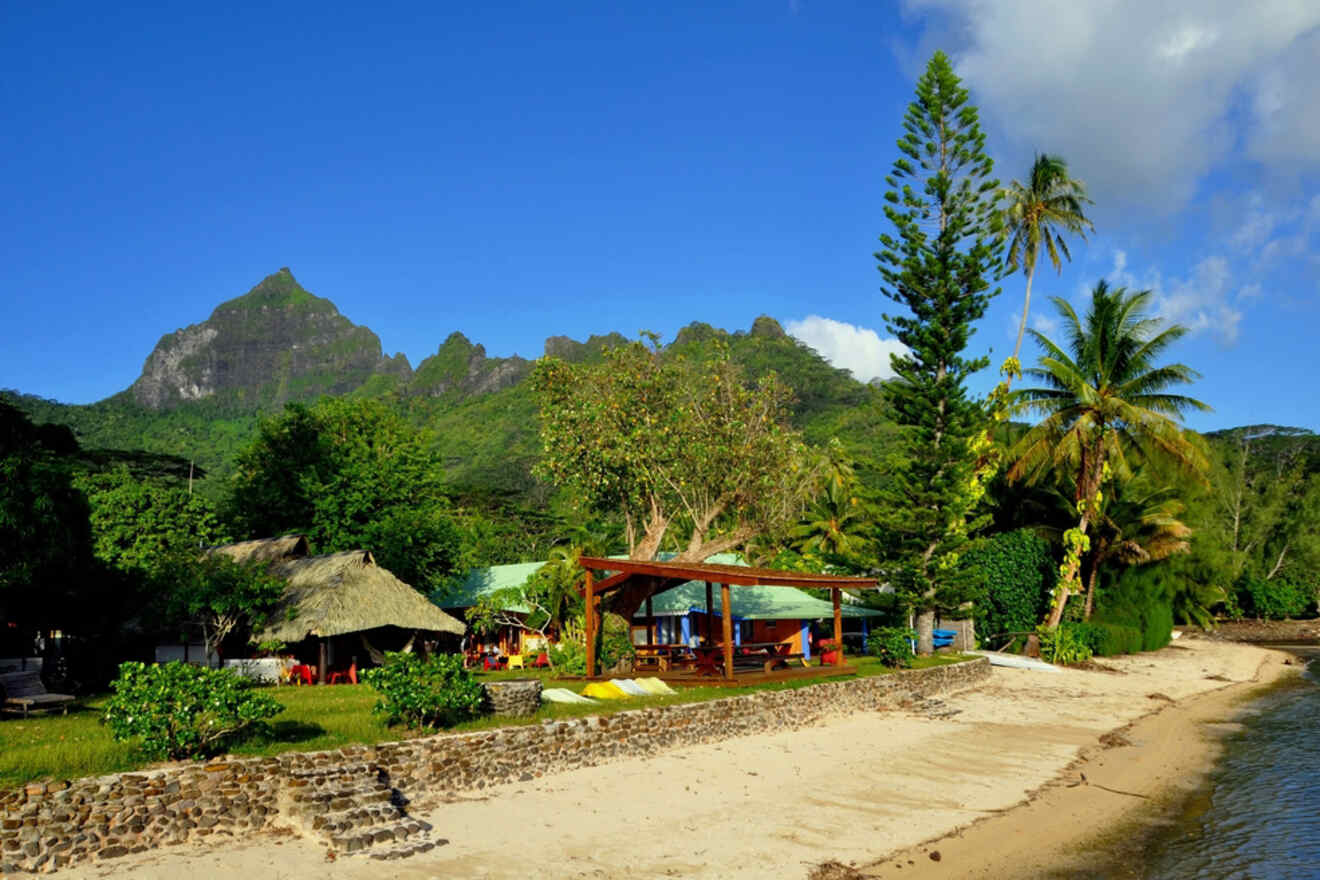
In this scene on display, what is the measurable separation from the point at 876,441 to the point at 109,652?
136 feet

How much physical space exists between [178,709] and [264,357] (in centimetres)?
13341

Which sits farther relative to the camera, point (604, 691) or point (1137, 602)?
point (1137, 602)

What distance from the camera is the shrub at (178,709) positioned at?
331 inches

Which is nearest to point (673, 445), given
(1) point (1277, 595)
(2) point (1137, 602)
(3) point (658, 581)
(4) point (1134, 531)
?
(3) point (658, 581)

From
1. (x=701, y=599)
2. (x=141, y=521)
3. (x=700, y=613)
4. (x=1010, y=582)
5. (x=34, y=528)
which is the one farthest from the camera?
(x=1010, y=582)

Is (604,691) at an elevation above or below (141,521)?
below

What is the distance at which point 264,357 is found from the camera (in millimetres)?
131000

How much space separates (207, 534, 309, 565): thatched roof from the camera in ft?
70.6

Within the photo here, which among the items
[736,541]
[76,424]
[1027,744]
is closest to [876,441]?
[736,541]

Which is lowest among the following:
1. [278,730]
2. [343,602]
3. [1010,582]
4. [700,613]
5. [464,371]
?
[278,730]

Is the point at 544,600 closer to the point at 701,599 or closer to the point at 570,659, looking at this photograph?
the point at 701,599

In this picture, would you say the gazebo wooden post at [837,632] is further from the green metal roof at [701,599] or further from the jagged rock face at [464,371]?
the jagged rock face at [464,371]

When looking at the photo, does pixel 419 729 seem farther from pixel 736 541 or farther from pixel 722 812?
pixel 736 541

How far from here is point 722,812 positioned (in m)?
10.0
